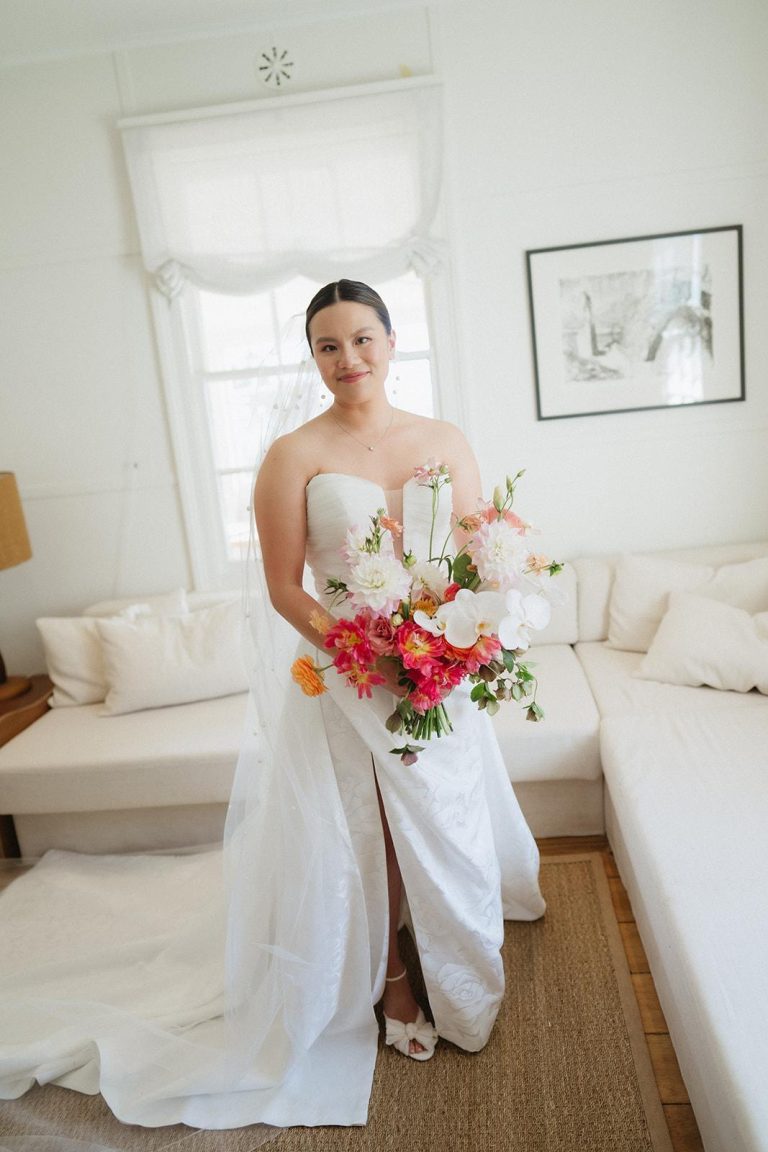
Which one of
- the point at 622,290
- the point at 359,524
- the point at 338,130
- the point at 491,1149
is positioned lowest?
the point at 491,1149

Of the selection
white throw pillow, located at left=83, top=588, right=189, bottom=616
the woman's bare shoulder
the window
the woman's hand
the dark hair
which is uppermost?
the window

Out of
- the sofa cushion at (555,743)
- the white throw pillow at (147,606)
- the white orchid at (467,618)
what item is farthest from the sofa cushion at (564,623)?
the white orchid at (467,618)

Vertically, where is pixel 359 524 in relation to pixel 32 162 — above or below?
below

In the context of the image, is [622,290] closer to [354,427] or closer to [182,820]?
[354,427]

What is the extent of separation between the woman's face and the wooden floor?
165 cm

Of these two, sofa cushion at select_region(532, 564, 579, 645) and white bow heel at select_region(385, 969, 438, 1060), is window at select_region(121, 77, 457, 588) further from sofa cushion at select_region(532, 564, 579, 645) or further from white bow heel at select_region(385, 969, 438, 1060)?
white bow heel at select_region(385, 969, 438, 1060)

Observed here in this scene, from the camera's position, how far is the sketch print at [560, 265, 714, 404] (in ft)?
11.2

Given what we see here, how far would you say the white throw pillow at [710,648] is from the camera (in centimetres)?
287

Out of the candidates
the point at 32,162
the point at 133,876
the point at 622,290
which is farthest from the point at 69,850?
the point at 622,290

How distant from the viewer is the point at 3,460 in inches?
149

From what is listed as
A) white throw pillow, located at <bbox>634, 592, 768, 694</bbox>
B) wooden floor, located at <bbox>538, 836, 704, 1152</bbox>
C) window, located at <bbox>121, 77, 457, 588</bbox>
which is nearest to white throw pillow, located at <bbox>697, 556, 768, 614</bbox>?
white throw pillow, located at <bbox>634, 592, 768, 694</bbox>

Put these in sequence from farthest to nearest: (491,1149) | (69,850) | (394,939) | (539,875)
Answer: (69,850) < (539,875) < (394,939) < (491,1149)

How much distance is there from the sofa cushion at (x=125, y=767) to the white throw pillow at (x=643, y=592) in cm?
149

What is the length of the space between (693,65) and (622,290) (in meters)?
0.83
